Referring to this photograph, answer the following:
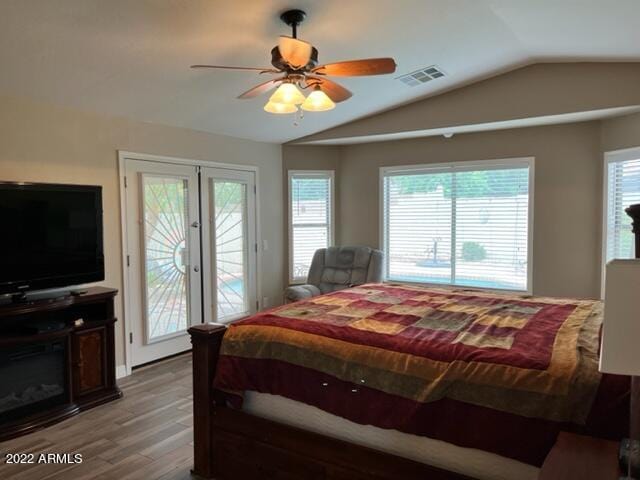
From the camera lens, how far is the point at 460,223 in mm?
5242

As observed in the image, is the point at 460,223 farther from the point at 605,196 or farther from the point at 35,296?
the point at 35,296

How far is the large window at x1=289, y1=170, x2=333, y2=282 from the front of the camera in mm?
5895

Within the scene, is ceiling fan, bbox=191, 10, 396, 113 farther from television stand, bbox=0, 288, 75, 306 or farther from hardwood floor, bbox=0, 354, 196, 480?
hardwood floor, bbox=0, 354, 196, 480

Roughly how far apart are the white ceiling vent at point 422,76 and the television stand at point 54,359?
317 centimetres

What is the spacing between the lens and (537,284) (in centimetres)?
477

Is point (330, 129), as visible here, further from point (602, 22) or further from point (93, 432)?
point (93, 432)

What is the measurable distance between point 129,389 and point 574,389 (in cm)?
341

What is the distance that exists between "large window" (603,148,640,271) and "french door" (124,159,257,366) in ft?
12.3

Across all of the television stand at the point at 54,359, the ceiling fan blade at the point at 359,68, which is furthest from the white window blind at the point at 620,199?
the television stand at the point at 54,359

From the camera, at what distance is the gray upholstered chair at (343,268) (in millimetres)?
5105

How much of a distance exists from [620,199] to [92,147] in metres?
4.79

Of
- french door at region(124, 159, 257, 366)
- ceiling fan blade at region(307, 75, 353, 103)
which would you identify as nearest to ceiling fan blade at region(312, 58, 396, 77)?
ceiling fan blade at region(307, 75, 353, 103)

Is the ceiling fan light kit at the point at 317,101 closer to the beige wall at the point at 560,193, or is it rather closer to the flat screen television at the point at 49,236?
the flat screen television at the point at 49,236

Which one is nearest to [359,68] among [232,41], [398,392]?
[232,41]
